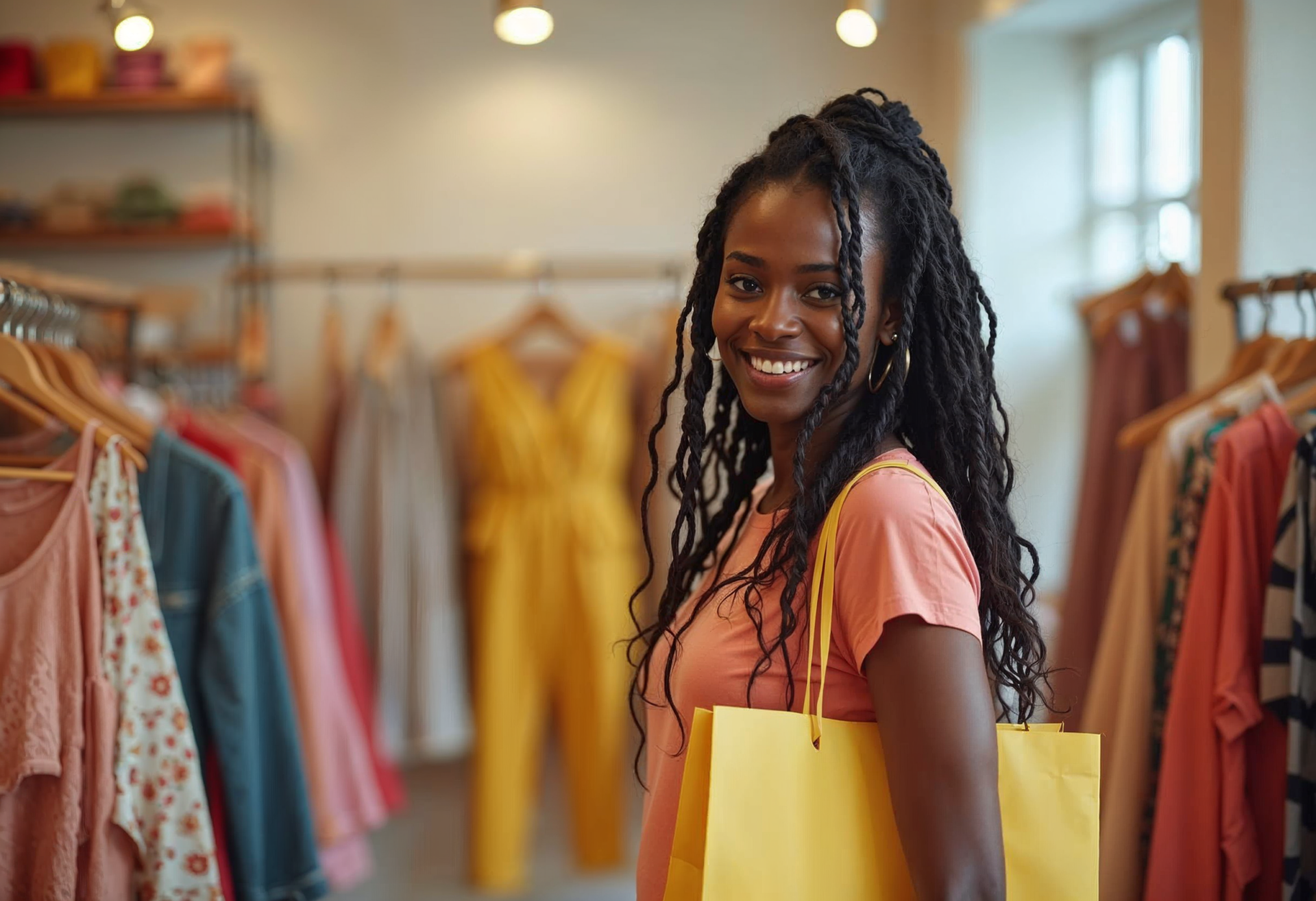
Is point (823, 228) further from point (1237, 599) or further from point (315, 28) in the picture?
point (315, 28)

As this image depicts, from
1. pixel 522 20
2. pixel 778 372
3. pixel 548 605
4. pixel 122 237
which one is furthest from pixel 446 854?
pixel 778 372

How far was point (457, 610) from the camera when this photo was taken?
2887 millimetres

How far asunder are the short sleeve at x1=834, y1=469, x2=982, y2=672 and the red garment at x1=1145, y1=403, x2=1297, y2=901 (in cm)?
63

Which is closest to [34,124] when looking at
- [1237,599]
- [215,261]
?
[215,261]

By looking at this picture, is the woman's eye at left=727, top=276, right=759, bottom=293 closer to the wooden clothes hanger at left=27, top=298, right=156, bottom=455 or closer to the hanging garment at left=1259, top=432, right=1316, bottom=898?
→ the hanging garment at left=1259, top=432, right=1316, bottom=898

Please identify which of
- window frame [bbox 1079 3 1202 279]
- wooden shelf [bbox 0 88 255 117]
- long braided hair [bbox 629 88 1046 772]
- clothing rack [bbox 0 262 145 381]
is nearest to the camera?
long braided hair [bbox 629 88 1046 772]

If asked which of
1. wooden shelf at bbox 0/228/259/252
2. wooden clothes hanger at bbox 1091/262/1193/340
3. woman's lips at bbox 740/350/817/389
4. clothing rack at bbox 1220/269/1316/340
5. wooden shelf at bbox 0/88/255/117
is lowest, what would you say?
woman's lips at bbox 740/350/817/389

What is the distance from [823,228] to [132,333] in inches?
60.7

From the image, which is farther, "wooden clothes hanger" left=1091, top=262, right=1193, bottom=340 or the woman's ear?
"wooden clothes hanger" left=1091, top=262, right=1193, bottom=340

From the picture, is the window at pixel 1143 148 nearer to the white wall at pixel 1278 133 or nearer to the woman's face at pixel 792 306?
the white wall at pixel 1278 133

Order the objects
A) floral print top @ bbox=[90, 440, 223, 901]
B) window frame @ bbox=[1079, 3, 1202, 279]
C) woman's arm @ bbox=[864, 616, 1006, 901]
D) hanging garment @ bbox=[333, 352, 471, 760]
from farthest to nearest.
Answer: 1. hanging garment @ bbox=[333, 352, 471, 760]
2. window frame @ bbox=[1079, 3, 1202, 279]
3. floral print top @ bbox=[90, 440, 223, 901]
4. woman's arm @ bbox=[864, 616, 1006, 901]

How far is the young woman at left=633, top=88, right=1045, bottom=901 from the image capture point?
3.30 ft

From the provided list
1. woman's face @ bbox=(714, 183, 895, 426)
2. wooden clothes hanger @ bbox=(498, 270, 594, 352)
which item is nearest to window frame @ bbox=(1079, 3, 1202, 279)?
wooden clothes hanger @ bbox=(498, 270, 594, 352)

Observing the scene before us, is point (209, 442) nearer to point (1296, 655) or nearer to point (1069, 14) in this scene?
point (1296, 655)
